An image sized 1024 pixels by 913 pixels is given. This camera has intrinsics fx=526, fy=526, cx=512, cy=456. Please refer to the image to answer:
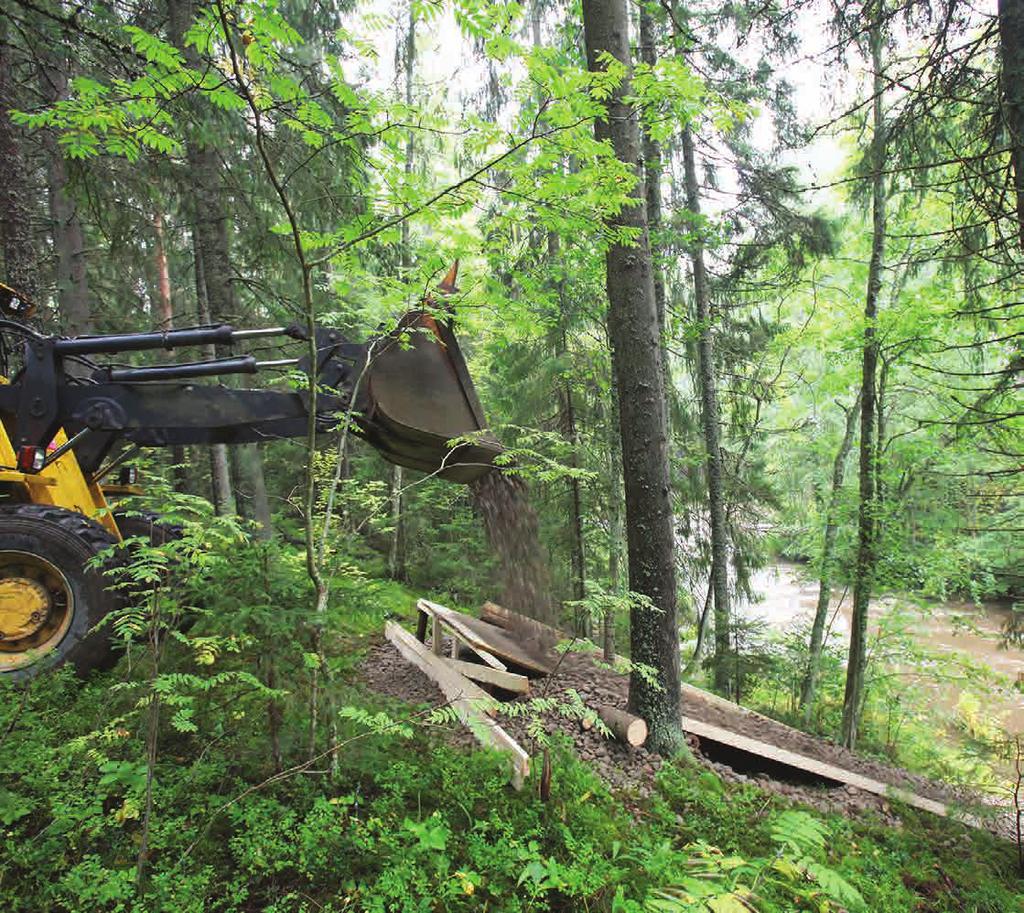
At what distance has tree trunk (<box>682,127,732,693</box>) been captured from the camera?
8.28 metres

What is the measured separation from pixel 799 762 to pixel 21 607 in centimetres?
631

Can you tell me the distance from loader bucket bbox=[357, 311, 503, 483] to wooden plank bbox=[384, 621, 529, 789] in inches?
63.4

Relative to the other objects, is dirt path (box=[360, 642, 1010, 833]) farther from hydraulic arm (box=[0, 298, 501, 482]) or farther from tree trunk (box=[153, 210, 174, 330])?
tree trunk (box=[153, 210, 174, 330])

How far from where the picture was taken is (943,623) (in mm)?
14758

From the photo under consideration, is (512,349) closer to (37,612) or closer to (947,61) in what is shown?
(947,61)

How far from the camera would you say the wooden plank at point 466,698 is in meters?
3.38

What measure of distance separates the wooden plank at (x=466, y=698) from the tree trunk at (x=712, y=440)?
4.87 meters

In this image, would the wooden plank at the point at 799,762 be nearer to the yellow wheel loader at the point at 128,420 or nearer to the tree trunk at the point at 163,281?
the yellow wheel loader at the point at 128,420

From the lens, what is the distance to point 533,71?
8.95 feet

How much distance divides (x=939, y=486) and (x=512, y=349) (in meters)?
6.69

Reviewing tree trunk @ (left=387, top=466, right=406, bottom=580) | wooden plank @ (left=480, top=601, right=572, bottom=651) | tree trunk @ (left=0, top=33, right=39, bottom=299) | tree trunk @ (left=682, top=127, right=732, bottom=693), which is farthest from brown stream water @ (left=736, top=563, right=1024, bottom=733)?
tree trunk @ (left=0, top=33, right=39, bottom=299)

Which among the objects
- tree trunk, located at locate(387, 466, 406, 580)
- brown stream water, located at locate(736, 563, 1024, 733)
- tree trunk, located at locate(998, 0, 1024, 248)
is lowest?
brown stream water, located at locate(736, 563, 1024, 733)

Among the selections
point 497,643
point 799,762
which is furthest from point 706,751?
point 497,643

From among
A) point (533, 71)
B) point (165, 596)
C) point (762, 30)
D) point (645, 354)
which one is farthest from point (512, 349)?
point (165, 596)
